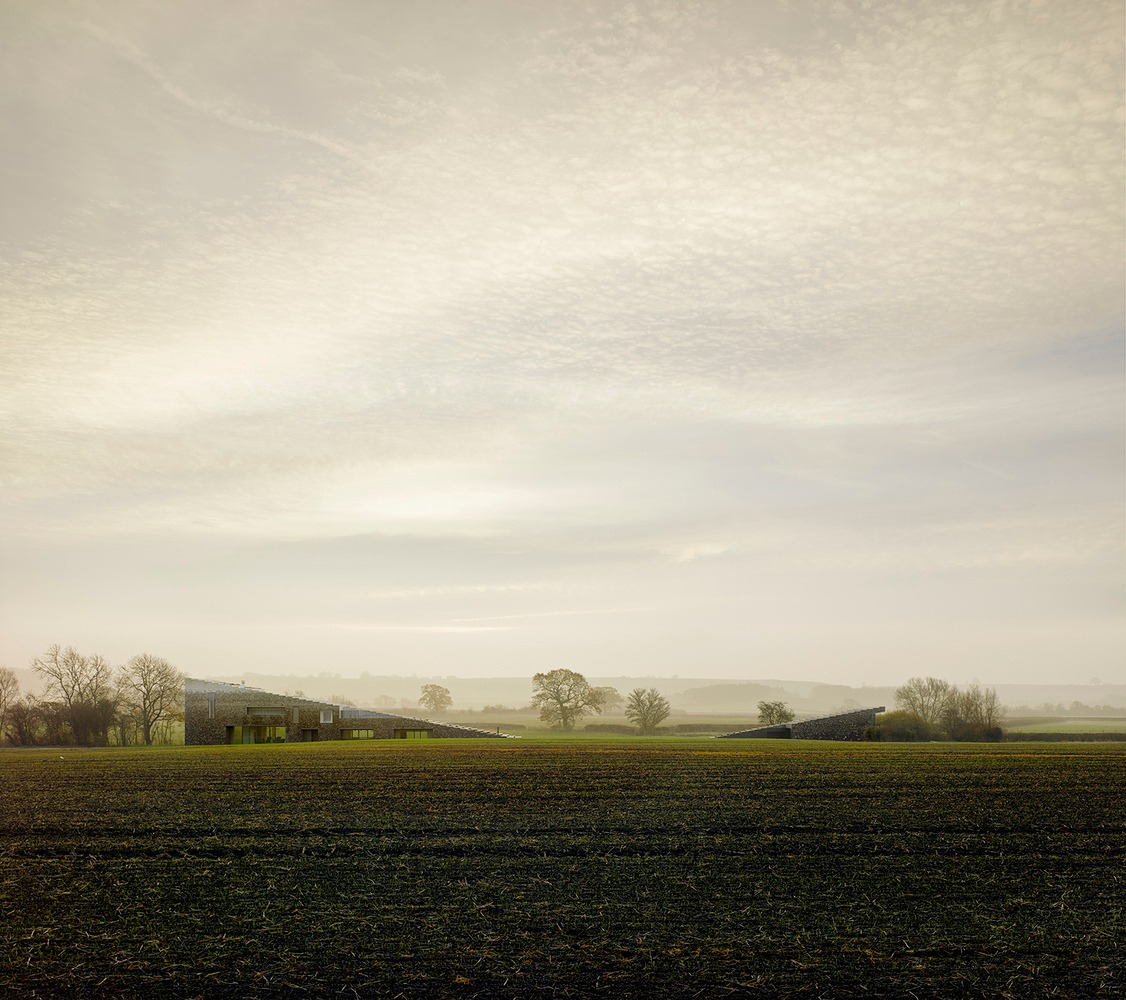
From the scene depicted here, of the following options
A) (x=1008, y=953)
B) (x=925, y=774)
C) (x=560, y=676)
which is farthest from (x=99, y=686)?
(x=1008, y=953)

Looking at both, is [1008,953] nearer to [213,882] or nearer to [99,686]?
[213,882]

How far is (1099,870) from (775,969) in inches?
349

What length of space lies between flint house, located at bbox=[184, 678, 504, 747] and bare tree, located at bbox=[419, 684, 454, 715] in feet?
235

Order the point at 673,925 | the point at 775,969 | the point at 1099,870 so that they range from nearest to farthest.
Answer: the point at 775,969 → the point at 673,925 → the point at 1099,870

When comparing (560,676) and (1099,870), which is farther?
(560,676)

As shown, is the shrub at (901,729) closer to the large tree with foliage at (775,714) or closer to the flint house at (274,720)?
the large tree with foliage at (775,714)

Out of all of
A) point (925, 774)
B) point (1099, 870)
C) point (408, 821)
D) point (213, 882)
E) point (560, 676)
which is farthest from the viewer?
point (560, 676)

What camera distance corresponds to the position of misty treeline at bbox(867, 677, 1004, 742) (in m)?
88.4

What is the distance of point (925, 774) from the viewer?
35281mm

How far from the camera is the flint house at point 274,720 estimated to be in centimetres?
7981

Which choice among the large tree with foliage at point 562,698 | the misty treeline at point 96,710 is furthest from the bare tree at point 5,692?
the large tree with foliage at point 562,698

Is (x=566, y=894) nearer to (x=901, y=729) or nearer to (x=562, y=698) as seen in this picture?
(x=901, y=729)

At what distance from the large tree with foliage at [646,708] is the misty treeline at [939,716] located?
29555 mm

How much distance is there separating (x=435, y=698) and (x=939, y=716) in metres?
89.9
